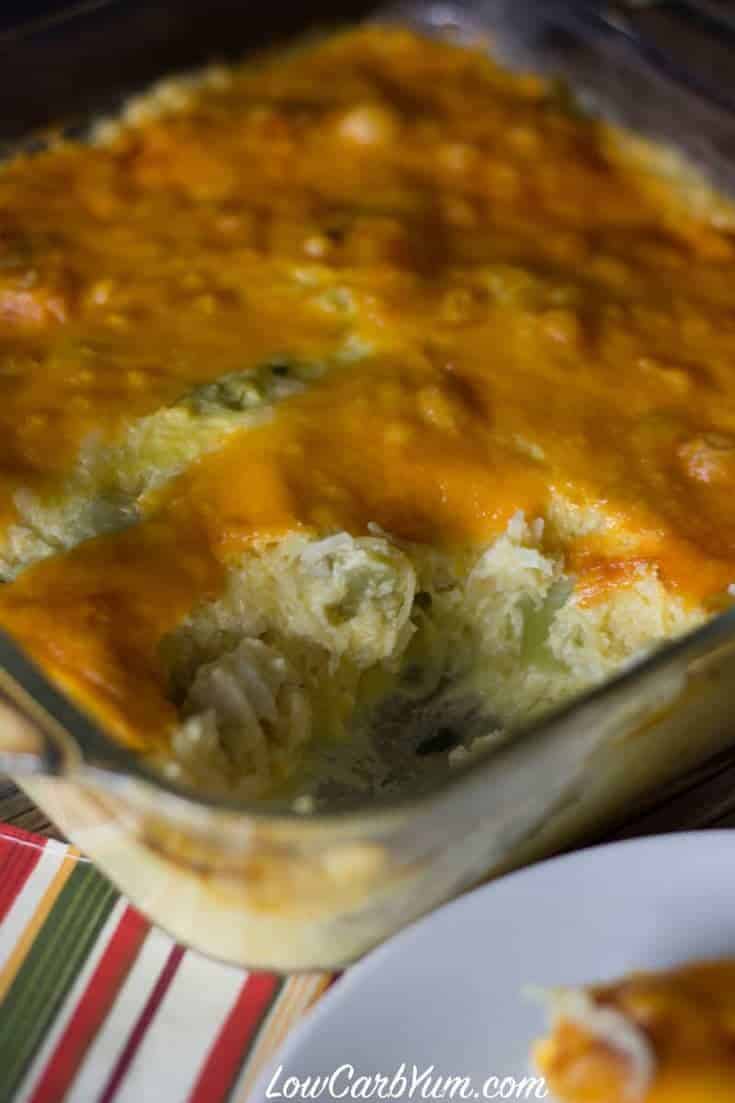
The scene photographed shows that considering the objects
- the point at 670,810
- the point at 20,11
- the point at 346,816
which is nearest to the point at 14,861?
the point at 346,816

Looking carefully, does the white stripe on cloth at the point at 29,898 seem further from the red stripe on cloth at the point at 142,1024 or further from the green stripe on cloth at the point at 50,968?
the red stripe on cloth at the point at 142,1024

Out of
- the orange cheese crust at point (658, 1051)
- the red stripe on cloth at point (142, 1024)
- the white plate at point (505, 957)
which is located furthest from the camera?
the red stripe on cloth at point (142, 1024)

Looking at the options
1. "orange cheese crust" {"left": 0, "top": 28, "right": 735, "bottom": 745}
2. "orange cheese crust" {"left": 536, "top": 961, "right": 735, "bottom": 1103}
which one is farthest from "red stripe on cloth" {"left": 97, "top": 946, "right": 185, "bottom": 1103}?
"orange cheese crust" {"left": 536, "top": 961, "right": 735, "bottom": 1103}

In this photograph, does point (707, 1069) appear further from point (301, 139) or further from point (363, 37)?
point (363, 37)

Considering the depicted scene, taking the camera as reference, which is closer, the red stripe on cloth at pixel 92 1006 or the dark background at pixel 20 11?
the red stripe on cloth at pixel 92 1006

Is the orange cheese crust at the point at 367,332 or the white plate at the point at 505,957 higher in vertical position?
the orange cheese crust at the point at 367,332

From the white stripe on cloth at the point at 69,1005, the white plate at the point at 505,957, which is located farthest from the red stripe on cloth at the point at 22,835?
the white plate at the point at 505,957

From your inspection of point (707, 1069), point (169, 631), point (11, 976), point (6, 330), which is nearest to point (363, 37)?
point (6, 330)
